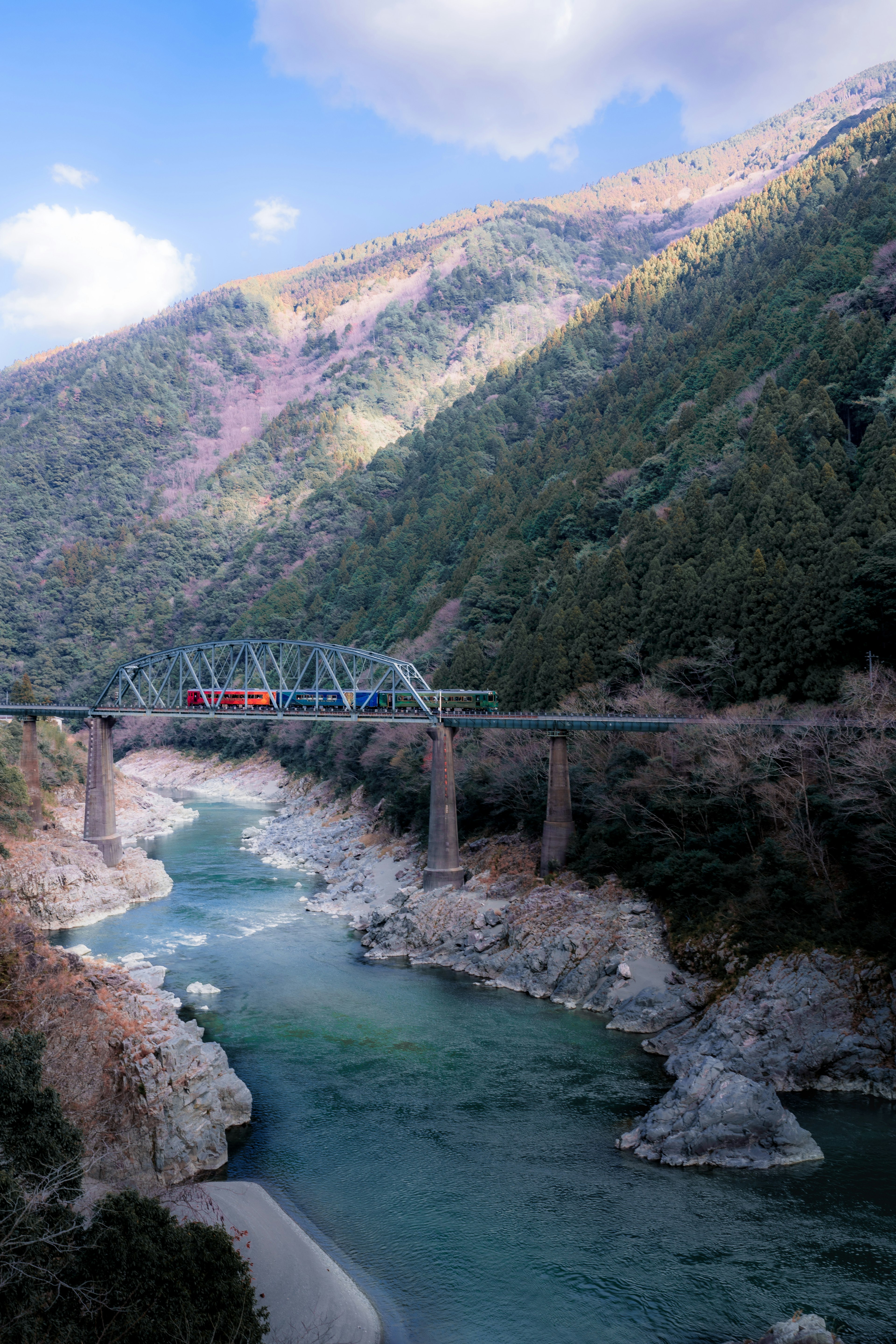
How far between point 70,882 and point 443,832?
19.7 m

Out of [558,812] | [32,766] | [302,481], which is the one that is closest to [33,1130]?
[558,812]

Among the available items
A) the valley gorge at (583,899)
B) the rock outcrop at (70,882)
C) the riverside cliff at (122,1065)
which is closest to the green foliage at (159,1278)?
the riverside cliff at (122,1065)

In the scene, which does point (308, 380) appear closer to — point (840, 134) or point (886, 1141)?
point (840, 134)

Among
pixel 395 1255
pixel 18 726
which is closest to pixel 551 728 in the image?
pixel 395 1255

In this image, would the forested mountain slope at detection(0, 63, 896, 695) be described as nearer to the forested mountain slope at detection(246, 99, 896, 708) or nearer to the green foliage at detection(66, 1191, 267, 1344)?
the forested mountain slope at detection(246, 99, 896, 708)

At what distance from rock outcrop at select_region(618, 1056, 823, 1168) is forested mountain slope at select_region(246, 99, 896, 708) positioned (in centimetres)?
1915

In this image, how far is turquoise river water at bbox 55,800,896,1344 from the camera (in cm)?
1631

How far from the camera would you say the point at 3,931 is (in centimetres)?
2409

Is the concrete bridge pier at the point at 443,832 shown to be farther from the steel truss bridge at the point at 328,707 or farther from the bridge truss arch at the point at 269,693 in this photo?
the bridge truss arch at the point at 269,693

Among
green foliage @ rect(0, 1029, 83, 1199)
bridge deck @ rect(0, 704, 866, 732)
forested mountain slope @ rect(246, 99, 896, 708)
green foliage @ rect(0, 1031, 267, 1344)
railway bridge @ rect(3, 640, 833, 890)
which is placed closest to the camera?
green foliage @ rect(0, 1031, 267, 1344)

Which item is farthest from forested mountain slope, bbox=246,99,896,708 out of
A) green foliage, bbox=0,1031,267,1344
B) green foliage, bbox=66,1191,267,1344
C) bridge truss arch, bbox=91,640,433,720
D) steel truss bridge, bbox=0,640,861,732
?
green foliage, bbox=0,1031,267,1344

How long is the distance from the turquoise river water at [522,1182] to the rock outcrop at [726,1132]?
1.34 feet

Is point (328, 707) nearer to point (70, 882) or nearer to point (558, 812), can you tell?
point (70, 882)

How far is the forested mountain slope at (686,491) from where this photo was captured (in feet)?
134
